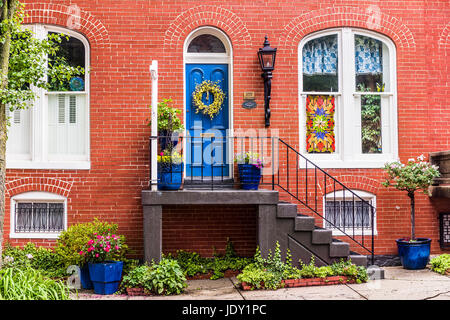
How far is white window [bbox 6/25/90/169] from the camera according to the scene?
833cm

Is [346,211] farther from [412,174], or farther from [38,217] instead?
[38,217]

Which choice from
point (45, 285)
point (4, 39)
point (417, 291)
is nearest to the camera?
point (45, 285)

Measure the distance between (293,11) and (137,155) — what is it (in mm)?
3653

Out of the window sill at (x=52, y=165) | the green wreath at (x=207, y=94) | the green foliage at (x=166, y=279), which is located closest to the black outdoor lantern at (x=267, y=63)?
the green wreath at (x=207, y=94)

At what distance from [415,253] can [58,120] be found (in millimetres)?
6309

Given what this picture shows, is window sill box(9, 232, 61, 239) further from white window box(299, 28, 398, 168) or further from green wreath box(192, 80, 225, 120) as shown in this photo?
white window box(299, 28, 398, 168)

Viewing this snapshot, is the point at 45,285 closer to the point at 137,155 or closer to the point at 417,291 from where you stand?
the point at 137,155

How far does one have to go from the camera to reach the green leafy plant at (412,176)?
26.0ft

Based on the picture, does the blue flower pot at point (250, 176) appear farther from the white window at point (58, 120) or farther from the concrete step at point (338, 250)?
the white window at point (58, 120)

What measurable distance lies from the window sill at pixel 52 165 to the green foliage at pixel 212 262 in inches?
83.3

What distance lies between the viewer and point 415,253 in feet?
26.0

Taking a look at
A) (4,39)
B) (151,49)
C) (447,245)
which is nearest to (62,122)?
(151,49)

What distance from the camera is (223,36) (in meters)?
8.57

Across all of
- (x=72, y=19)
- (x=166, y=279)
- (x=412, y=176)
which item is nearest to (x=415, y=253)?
(x=412, y=176)
